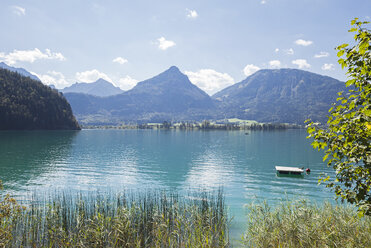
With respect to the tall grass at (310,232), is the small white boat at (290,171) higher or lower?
lower

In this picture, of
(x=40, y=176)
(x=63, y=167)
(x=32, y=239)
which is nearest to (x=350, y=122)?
(x=32, y=239)

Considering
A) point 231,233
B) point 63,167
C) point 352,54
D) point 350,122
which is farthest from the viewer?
point 63,167

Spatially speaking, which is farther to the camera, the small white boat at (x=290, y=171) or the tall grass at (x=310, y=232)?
the small white boat at (x=290, y=171)

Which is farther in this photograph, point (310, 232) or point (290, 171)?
point (290, 171)

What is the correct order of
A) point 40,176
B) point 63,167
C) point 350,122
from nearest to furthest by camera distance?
point 350,122
point 40,176
point 63,167

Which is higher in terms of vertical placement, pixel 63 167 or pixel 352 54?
pixel 352 54

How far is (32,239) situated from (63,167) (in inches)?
1900

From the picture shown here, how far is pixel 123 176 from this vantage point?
164 ft

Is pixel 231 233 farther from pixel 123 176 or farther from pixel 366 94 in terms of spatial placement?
pixel 123 176

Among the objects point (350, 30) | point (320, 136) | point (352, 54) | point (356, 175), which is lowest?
point (356, 175)

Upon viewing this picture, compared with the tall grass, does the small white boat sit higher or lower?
lower

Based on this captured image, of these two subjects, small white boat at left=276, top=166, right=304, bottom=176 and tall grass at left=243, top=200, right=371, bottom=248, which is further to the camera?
small white boat at left=276, top=166, right=304, bottom=176

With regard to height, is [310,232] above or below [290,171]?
above

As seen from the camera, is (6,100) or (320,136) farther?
(6,100)
